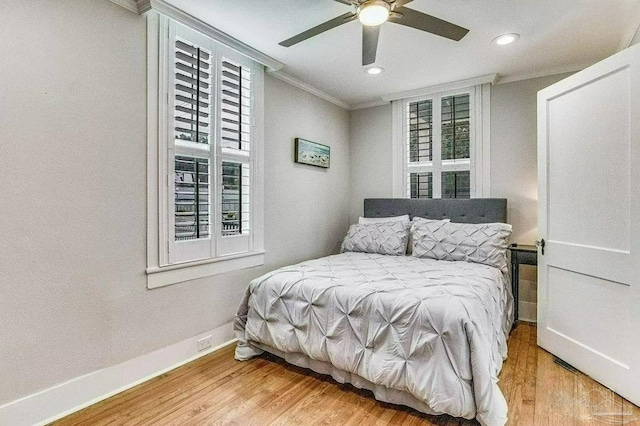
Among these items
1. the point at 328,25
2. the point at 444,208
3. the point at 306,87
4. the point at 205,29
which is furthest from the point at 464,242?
the point at 205,29

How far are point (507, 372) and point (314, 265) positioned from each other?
1648mm

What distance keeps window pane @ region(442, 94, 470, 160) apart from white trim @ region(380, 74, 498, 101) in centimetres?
14

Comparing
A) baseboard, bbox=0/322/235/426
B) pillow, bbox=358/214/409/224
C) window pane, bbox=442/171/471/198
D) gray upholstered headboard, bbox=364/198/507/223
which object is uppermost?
window pane, bbox=442/171/471/198

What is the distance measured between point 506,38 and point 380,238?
212 centimetres

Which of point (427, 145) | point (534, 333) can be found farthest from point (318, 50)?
point (534, 333)

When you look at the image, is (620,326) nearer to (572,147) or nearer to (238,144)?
(572,147)

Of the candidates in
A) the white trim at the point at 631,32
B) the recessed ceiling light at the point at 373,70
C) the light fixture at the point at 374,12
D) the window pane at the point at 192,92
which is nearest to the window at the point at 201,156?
the window pane at the point at 192,92

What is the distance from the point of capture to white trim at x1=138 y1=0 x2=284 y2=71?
2.20 metres

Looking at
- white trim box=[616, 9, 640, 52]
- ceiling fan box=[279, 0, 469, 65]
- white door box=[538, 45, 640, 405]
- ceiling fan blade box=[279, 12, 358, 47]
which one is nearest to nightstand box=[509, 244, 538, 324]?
white door box=[538, 45, 640, 405]

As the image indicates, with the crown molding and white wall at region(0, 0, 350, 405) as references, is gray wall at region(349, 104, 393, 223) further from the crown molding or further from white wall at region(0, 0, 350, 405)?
white wall at region(0, 0, 350, 405)

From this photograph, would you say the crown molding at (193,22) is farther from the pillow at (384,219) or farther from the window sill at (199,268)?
the pillow at (384,219)

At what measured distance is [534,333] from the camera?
10.2 feet

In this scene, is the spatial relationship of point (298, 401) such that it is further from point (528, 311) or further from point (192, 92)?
point (528, 311)

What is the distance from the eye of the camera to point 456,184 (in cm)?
389
